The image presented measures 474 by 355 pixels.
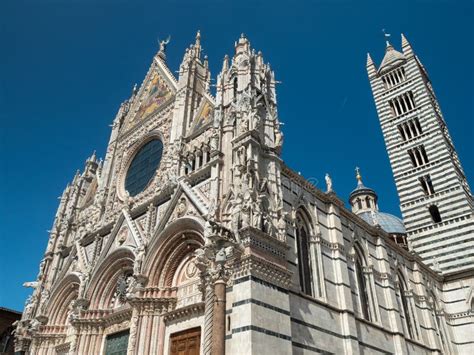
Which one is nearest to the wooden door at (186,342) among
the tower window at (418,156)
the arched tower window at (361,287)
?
the arched tower window at (361,287)

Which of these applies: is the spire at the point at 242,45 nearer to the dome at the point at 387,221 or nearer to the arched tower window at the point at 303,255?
the arched tower window at the point at 303,255

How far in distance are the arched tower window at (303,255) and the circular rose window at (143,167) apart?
7.75 metres

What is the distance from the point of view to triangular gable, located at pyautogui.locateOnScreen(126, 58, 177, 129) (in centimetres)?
2127

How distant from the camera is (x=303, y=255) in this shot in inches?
535

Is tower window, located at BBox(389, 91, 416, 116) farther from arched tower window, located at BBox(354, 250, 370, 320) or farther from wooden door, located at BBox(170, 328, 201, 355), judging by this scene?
wooden door, located at BBox(170, 328, 201, 355)

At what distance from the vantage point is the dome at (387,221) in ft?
111

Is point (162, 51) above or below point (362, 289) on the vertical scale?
above

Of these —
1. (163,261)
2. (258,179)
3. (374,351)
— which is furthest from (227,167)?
(374,351)

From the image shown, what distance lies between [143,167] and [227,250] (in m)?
10.6

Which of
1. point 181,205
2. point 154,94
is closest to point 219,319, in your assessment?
point 181,205

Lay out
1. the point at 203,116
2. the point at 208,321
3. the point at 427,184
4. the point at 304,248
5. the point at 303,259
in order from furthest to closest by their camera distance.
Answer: the point at 427,184 → the point at 203,116 → the point at 304,248 → the point at 303,259 → the point at 208,321

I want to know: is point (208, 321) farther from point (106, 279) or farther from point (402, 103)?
point (402, 103)

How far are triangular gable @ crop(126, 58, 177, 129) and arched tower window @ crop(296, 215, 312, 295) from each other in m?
9.84

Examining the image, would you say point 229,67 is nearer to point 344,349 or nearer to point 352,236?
point 352,236
